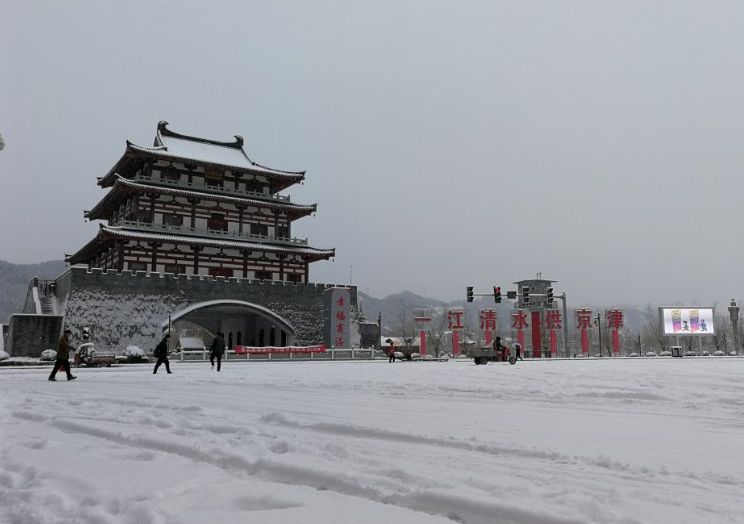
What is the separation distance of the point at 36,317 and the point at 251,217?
13424mm

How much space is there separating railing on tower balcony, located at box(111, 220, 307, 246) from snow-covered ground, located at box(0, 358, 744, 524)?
26174 millimetres

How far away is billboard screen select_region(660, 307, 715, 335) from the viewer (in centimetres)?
4269

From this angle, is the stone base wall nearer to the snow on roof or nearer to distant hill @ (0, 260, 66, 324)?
the snow on roof

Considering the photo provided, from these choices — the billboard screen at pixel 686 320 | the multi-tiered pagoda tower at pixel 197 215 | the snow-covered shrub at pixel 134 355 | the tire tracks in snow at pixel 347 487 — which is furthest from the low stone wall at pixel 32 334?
the billboard screen at pixel 686 320

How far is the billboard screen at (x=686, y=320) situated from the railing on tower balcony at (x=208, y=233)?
27.8 metres

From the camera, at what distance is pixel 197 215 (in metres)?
34.9

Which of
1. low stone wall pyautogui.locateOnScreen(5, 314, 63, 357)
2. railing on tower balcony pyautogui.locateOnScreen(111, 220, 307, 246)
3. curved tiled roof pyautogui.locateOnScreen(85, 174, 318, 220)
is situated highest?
curved tiled roof pyautogui.locateOnScreen(85, 174, 318, 220)

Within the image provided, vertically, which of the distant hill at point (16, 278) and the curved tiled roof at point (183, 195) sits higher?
the distant hill at point (16, 278)

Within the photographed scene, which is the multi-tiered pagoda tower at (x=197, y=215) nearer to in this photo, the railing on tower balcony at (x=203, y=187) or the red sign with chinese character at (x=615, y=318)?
the railing on tower balcony at (x=203, y=187)

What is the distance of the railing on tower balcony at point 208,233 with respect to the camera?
104ft

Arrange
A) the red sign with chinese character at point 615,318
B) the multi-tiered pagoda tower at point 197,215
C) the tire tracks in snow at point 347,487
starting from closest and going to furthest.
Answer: the tire tracks in snow at point 347,487 → the multi-tiered pagoda tower at point 197,215 → the red sign with chinese character at point 615,318

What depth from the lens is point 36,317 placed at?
1100 inches

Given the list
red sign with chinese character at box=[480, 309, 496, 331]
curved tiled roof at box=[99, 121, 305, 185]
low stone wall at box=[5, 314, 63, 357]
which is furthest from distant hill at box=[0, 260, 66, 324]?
red sign with chinese character at box=[480, 309, 496, 331]

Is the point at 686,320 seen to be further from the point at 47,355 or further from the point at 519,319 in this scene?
the point at 47,355
